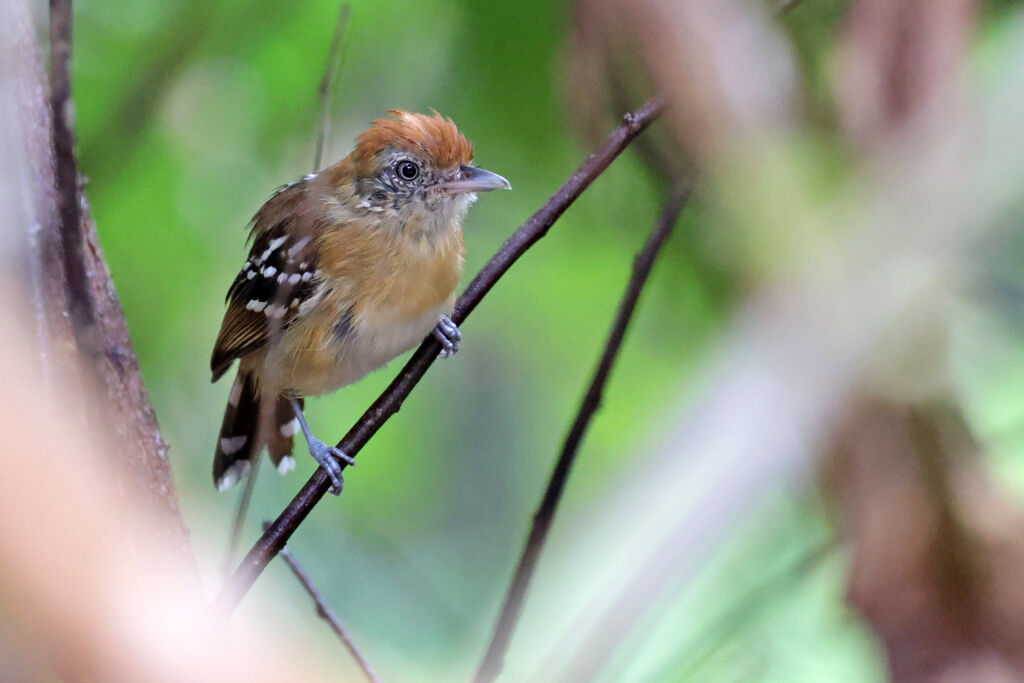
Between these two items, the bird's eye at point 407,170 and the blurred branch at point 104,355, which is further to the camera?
the bird's eye at point 407,170

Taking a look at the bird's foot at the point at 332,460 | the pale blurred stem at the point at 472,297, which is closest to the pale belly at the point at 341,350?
the bird's foot at the point at 332,460

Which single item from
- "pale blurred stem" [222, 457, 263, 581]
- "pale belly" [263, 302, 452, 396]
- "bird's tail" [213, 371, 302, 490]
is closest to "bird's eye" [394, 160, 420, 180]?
"pale belly" [263, 302, 452, 396]

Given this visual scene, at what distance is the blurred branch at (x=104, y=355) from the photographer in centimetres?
88

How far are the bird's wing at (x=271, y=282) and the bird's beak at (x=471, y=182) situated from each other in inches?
10.6

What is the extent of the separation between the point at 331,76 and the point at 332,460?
62 cm

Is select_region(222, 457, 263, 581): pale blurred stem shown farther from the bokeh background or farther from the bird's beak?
the bird's beak

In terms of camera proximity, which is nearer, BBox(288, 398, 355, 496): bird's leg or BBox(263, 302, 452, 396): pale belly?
BBox(288, 398, 355, 496): bird's leg

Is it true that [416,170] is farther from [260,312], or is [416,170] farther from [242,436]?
[242,436]

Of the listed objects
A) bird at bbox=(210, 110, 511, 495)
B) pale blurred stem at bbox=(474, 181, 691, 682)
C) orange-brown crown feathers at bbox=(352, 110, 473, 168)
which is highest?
orange-brown crown feathers at bbox=(352, 110, 473, 168)

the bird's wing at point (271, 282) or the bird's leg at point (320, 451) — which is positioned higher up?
the bird's wing at point (271, 282)

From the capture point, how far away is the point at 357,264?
1.52 metres

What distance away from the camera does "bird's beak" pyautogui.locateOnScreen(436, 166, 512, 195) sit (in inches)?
57.1

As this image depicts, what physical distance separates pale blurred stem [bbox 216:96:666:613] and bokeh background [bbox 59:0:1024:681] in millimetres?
184

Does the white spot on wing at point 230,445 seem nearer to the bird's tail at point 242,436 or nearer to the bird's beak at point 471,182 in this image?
the bird's tail at point 242,436
